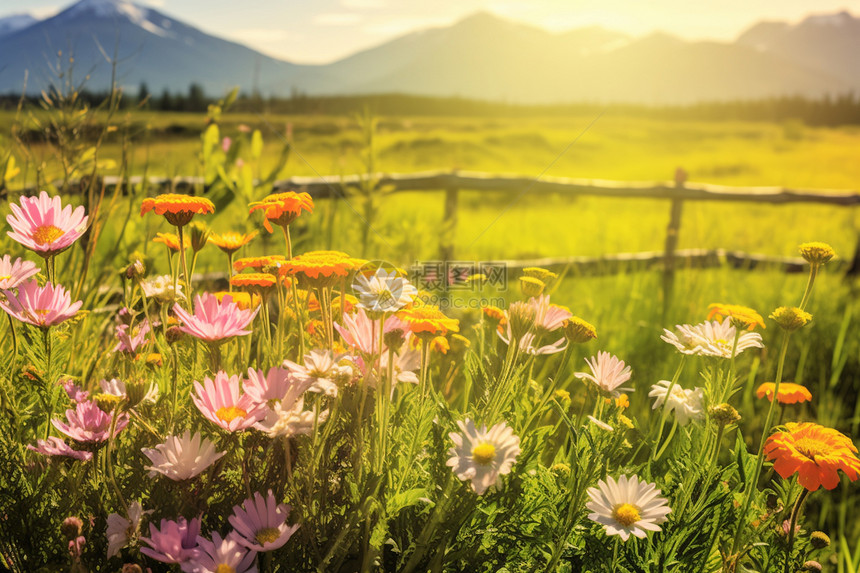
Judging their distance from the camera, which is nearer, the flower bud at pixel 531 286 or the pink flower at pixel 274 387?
the pink flower at pixel 274 387

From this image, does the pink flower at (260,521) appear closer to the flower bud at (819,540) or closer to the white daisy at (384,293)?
the white daisy at (384,293)

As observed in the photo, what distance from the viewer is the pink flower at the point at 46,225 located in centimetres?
106

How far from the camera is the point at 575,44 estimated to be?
204 centimetres

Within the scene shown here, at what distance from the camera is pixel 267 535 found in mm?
837

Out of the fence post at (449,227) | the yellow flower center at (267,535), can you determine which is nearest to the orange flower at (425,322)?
the yellow flower center at (267,535)

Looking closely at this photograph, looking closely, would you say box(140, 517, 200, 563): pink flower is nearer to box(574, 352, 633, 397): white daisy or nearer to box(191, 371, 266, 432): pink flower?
box(191, 371, 266, 432): pink flower

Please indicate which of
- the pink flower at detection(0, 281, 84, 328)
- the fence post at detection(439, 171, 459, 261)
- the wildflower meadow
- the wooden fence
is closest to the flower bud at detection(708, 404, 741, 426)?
the wildflower meadow

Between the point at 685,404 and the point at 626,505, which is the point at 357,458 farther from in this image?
the point at 685,404

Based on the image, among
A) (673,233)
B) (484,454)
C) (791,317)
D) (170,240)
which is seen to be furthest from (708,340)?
(673,233)

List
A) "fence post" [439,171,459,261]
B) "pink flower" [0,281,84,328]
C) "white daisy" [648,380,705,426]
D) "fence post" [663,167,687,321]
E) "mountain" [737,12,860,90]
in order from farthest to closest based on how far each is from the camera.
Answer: "mountain" [737,12,860,90] < "fence post" [663,167,687,321] < "fence post" [439,171,459,261] < "white daisy" [648,380,705,426] < "pink flower" [0,281,84,328]

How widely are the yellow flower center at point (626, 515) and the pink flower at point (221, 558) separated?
494 millimetres

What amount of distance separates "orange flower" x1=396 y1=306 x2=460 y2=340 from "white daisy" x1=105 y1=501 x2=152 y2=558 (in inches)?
17.2

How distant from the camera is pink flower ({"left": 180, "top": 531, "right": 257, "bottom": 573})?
801 mm

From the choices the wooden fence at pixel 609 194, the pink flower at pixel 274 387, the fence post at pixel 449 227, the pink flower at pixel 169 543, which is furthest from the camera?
the wooden fence at pixel 609 194
